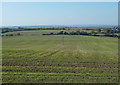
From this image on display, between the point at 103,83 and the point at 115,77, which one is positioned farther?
the point at 115,77

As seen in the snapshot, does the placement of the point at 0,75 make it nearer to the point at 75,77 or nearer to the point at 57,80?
the point at 57,80

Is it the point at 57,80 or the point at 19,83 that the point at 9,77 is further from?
the point at 57,80

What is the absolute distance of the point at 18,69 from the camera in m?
11.0

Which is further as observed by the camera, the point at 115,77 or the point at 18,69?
the point at 18,69

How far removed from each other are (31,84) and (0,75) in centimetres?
267

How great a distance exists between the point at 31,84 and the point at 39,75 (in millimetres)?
1469

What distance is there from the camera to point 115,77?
947cm

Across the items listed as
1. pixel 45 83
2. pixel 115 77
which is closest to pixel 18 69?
pixel 45 83

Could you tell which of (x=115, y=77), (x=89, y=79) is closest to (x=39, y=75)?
(x=89, y=79)

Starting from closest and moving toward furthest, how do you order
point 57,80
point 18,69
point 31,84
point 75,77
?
1. point 31,84
2. point 57,80
3. point 75,77
4. point 18,69

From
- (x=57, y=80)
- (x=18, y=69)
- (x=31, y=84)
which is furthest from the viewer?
(x=18, y=69)

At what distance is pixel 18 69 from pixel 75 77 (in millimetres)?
4493

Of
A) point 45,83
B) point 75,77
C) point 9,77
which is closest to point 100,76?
point 75,77

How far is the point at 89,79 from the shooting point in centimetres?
902
